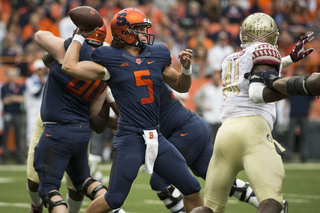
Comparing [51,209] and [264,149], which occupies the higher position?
[264,149]

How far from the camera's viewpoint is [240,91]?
15.8 ft

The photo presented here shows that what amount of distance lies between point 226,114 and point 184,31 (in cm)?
1198

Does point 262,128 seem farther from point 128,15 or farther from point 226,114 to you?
point 128,15

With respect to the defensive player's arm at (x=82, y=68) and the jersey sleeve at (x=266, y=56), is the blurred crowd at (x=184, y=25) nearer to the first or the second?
the defensive player's arm at (x=82, y=68)

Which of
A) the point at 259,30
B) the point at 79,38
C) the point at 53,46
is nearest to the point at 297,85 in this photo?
the point at 259,30

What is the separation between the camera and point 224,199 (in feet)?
15.4

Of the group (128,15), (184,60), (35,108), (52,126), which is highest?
(128,15)

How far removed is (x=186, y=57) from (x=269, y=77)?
36.4 inches

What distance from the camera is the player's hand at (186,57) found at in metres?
4.96

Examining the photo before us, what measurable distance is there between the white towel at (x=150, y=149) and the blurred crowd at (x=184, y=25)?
8.19 metres

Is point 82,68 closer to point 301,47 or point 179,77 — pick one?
point 179,77

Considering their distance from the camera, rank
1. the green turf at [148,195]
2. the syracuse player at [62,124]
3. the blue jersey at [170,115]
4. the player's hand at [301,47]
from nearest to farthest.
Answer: the player's hand at [301,47], the syracuse player at [62,124], the blue jersey at [170,115], the green turf at [148,195]

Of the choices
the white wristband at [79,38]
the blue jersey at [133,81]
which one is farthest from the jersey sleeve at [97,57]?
the white wristband at [79,38]

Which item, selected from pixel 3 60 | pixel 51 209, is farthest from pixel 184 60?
pixel 3 60
